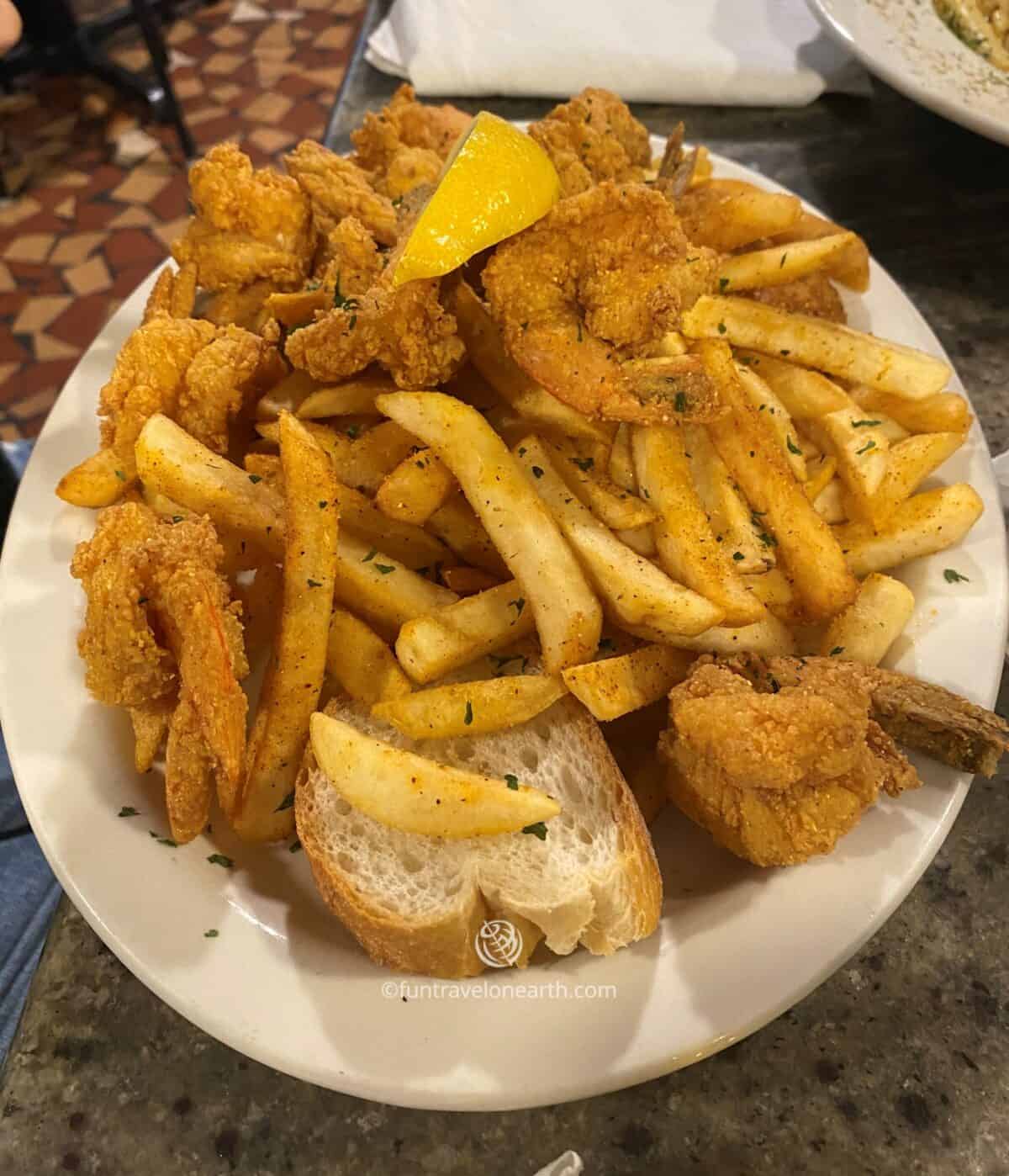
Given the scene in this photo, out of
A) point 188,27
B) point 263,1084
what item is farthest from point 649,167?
point 188,27

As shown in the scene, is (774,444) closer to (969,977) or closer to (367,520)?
(367,520)

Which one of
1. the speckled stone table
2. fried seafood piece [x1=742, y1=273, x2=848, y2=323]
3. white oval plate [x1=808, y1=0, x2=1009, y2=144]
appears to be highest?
white oval plate [x1=808, y1=0, x2=1009, y2=144]

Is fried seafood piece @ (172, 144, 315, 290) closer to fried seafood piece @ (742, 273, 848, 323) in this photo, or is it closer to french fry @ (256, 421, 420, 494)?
french fry @ (256, 421, 420, 494)

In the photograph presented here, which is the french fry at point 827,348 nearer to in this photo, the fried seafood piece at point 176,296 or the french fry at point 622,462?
the french fry at point 622,462

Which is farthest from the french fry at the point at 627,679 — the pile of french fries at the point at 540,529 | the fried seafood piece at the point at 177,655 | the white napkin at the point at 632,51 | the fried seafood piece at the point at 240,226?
the white napkin at the point at 632,51

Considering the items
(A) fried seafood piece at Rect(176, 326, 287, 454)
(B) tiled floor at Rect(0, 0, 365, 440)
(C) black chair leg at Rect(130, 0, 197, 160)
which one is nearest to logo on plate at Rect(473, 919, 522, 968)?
(A) fried seafood piece at Rect(176, 326, 287, 454)

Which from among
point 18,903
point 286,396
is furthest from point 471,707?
point 18,903
